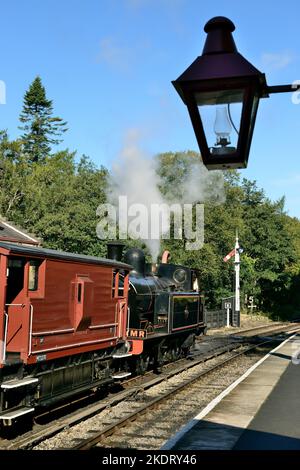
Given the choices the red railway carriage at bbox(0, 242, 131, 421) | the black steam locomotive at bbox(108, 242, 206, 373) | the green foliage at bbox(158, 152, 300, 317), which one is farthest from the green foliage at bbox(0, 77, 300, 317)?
the red railway carriage at bbox(0, 242, 131, 421)

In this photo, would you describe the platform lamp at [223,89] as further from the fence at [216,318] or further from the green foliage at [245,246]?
the green foliage at [245,246]

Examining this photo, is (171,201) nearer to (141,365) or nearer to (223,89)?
(141,365)

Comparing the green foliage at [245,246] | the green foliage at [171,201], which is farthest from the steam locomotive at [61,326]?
the green foliage at [245,246]

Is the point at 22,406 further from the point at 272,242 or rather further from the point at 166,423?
the point at 272,242

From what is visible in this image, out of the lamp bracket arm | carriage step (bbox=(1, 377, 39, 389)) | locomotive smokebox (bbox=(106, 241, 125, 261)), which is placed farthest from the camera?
locomotive smokebox (bbox=(106, 241, 125, 261))

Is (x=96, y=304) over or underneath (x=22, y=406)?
over

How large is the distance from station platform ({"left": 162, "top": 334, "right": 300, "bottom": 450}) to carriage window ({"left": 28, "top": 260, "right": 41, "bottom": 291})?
10.3 feet

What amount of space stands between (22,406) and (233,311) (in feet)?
96.4

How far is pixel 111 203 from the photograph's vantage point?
28984 mm

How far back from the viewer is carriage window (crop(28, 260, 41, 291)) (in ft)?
26.0

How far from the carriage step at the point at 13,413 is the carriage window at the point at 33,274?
1783 mm

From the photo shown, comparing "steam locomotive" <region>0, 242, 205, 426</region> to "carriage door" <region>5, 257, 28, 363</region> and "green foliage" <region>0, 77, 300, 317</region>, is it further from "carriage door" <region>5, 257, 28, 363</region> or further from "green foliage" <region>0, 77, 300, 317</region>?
"green foliage" <region>0, 77, 300, 317</region>

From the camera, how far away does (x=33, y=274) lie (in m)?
8.02
